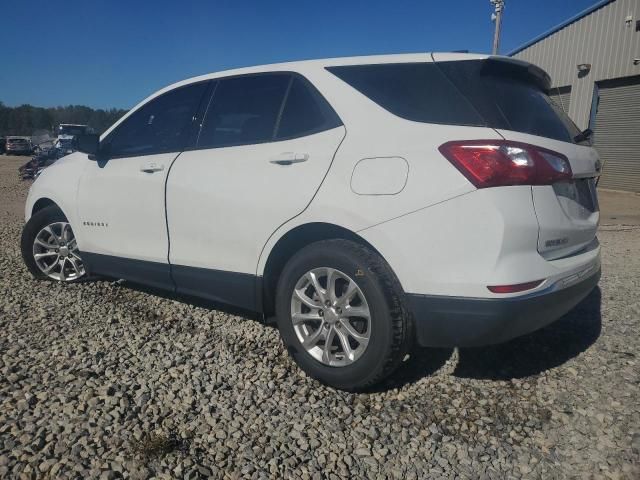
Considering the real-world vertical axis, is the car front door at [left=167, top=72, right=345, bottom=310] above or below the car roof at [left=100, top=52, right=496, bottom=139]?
below

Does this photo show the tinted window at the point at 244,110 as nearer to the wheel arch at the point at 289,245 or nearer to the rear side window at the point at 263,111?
the rear side window at the point at 263,111

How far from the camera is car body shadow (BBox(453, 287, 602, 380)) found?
2941 mm

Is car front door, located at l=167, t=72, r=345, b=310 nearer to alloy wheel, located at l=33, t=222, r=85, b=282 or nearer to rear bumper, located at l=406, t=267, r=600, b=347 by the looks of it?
rear bumper, located at l=406, t=267, r=600, b=347

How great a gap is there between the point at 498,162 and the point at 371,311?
3.09 ft

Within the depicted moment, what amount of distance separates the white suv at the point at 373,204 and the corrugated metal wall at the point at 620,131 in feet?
39.7

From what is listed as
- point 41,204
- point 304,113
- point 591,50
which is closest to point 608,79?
point 591,50

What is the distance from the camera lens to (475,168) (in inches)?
86.6

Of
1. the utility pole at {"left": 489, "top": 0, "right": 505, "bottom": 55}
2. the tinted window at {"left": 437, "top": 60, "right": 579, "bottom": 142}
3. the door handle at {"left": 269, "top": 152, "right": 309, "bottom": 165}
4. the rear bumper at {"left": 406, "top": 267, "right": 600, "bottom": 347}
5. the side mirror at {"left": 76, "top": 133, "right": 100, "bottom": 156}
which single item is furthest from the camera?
the utility pole at {"left": 489, "top": 0, "right": 505, "bottom": 55}

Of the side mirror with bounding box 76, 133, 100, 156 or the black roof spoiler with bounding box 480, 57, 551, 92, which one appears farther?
the side mirror with bounding box 76, 133, 100, 156

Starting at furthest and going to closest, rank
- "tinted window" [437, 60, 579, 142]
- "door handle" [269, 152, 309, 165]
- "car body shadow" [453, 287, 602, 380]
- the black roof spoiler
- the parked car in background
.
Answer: the parked car in background, "car body shadow" [453, 287, 602, 380], "door handle" [269, 152, 309, 165], the black roof spoiler, "tinted window" [437, 60, 579, 142]

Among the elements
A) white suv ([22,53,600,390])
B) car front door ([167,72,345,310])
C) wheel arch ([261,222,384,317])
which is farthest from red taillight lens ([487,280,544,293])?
car front door ([167,72,345,310])

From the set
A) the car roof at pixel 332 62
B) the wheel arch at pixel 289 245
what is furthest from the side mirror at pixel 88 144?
the wheel arch at pixel 289 245

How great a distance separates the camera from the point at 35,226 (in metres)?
4.37

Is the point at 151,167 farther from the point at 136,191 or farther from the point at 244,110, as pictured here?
the point at 244,110
